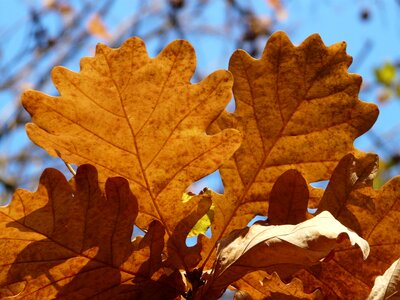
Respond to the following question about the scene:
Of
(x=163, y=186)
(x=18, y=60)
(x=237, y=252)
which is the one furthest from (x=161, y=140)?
(x=18, y=60)

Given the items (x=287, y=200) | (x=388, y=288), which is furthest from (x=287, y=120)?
(x=388, y=288)

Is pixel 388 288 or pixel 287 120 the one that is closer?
pixel 388 288

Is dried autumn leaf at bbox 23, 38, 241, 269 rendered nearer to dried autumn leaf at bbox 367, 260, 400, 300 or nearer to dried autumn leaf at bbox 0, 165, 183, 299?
dried autumn leaf at bbox 0, 165, 183, 299

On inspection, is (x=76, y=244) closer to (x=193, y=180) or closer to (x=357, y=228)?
(x=193, y=180)

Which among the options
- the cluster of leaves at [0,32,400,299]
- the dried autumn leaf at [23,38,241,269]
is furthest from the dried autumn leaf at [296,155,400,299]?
the dried autumn leaf at [23,38,241,269]

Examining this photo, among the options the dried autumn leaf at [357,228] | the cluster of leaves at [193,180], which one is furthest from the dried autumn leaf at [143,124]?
the dried autumn leaf at [357,228]

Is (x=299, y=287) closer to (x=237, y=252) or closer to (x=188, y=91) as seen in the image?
(x=237, y=252)

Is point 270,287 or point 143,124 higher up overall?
point 143,124
